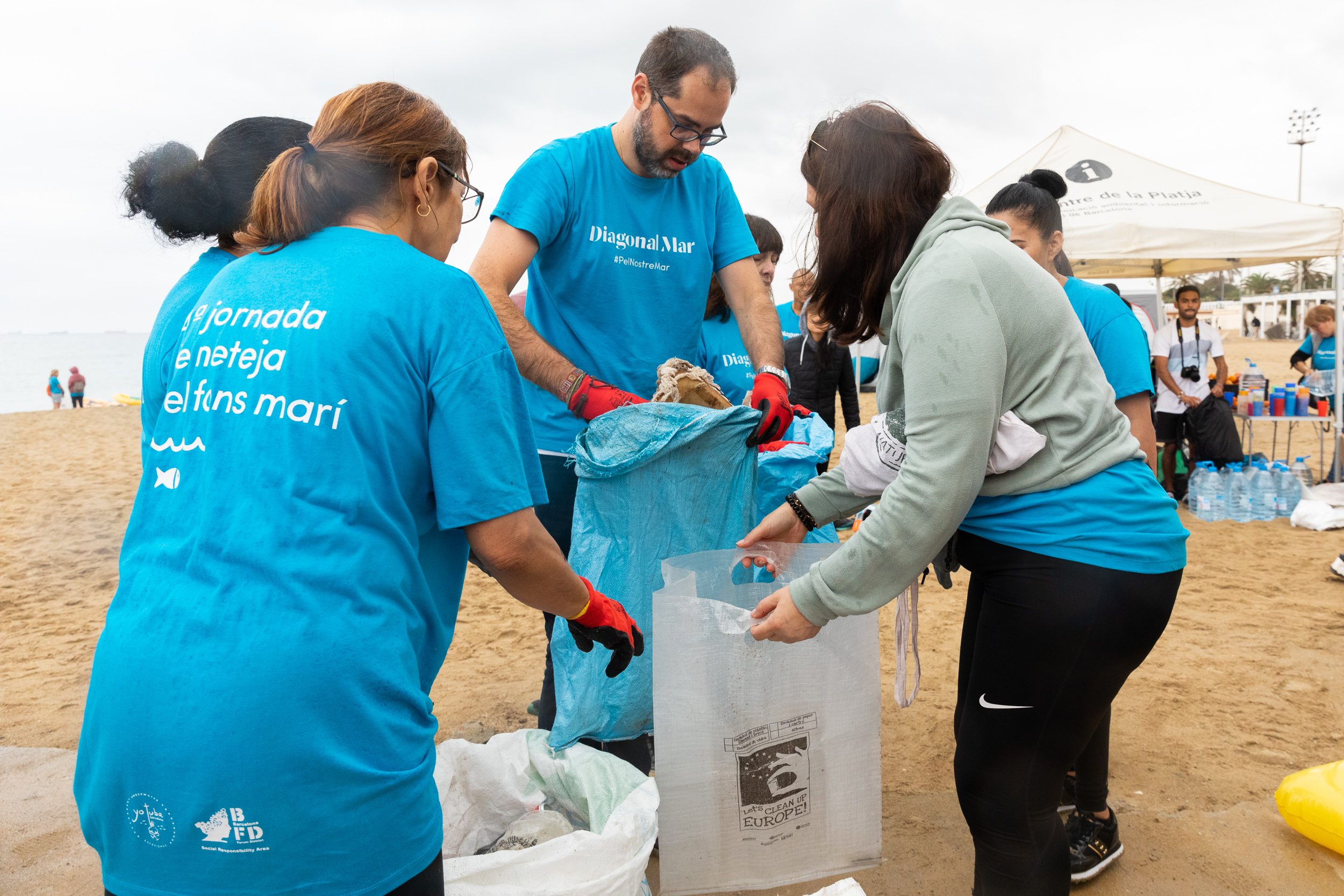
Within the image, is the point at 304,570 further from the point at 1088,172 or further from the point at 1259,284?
the point at 1259,284

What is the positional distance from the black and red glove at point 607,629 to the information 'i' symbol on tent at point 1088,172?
725 cm

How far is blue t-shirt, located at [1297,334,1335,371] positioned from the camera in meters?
6.94

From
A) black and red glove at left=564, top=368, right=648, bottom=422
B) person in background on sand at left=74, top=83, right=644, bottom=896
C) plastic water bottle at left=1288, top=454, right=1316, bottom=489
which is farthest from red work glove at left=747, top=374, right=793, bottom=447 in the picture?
plastic water bottle at left=1288, top=454, right=1316, bottom=489

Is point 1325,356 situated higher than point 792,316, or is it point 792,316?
point 792,316

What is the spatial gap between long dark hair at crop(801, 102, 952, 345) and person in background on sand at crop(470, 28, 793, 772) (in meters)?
0.54

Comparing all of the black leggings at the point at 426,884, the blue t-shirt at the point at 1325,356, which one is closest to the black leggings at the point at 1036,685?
the black leggings at the point at 426,884

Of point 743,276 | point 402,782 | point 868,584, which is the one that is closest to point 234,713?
point 402,782

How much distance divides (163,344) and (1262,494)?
23.5ft

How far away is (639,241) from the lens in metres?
2.04

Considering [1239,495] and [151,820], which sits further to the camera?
[1239,495]

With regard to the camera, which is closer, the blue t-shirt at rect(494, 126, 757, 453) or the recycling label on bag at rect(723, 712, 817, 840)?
the recycling label on bag at rect(723, 712, 817, 840)

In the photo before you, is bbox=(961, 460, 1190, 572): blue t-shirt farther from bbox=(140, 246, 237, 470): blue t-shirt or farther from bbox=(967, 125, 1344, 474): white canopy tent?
bbox=(967, 125, 1344, 474): white canopy tent

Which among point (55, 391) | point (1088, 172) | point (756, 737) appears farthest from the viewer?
point (55, 391)

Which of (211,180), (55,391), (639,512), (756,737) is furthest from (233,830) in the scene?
(55,391)
